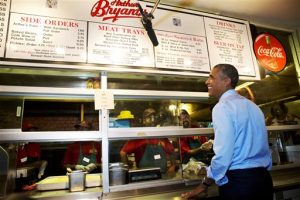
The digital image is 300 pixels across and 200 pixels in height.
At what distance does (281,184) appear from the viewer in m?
2.12

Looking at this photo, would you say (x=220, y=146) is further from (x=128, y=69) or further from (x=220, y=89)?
(x=128, y=69)

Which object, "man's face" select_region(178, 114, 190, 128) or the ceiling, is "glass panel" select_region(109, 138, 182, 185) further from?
the ceiling

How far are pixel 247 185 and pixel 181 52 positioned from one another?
159 centimetres

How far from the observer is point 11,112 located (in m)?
2.38

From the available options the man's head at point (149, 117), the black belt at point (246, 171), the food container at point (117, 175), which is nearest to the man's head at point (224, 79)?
the black belt at point (246, 171)

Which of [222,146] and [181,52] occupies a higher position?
[181,52]

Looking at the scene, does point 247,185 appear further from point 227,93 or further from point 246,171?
point 227,93

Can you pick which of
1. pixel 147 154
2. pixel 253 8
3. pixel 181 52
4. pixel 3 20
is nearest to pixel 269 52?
pixel 253 8

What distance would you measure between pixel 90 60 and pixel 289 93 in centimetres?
329

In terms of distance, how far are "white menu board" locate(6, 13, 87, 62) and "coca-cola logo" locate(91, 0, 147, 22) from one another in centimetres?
24

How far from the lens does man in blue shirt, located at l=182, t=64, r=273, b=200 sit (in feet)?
4.73

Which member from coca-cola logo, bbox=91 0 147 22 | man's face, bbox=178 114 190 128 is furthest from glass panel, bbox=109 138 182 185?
coca-cola logo, bbox=91 0 147 22

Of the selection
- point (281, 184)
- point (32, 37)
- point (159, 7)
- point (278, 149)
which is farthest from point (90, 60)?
point (278, 149)

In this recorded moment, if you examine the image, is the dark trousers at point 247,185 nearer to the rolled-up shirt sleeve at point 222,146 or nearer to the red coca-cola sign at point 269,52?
the rolled-up shirt sleeve at point 222,146
